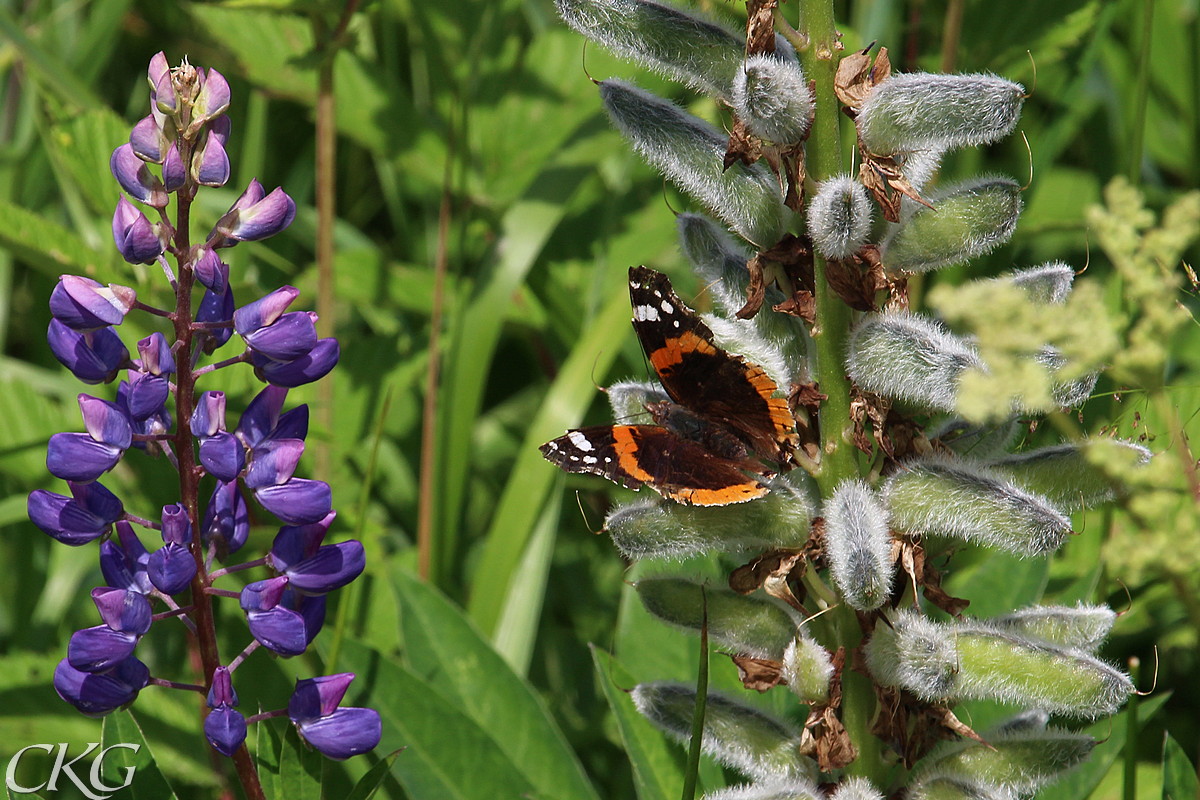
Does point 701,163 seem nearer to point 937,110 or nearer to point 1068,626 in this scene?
point 937,110

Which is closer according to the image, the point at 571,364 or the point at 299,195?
the point at 571,364

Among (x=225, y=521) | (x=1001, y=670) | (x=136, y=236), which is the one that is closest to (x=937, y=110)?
(x=1001, y=670)

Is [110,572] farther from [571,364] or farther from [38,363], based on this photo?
[38,363]

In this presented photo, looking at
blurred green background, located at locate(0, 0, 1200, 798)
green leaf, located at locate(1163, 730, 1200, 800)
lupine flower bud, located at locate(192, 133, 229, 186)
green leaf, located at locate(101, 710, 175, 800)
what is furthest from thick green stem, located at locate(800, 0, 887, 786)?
green leaf, located at locate(101, 710, 175, 800)

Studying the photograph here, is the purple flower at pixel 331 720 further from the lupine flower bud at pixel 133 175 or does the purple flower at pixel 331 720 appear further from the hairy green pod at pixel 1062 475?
the hairy green pod at pixel 1062 475

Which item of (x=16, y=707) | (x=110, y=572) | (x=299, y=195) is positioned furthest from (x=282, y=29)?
(x=110, y=572)

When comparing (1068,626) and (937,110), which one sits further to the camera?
(1068,626)
